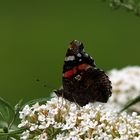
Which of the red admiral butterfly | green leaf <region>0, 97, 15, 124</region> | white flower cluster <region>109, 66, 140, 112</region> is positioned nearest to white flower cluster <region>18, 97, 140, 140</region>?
green leaf <region>0, 97, 15, 124</region>

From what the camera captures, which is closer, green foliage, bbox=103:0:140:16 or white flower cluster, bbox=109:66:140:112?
green foliage, bbox=103:0:140:16

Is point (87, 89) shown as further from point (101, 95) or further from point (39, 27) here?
point (39, 27)

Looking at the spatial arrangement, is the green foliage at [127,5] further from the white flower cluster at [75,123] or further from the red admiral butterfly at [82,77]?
the white flower cluster at [75,123]

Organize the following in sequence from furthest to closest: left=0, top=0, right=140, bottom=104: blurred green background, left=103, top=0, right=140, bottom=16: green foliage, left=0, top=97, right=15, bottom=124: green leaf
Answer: left=0, top=0, right=140, bottom=104: blurred green background → left=103, top=0, right=140, bottom=16: green foliage → left=0, top=97, right=15, bottom=124: green leaf

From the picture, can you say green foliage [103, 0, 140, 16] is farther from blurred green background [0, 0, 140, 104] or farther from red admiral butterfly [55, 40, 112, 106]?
blurred green background [0, 0, 140, 104]

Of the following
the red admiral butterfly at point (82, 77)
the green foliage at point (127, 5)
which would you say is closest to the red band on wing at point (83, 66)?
the red admiral butterfly at point (82, 77)

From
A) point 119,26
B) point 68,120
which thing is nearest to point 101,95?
point 68,120
